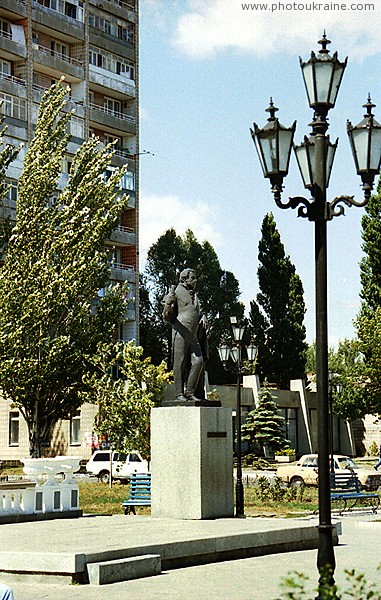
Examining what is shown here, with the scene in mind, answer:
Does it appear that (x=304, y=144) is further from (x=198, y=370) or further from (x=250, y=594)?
(x=198, y=370)

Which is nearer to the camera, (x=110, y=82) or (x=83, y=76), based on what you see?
(x=83, y=76)

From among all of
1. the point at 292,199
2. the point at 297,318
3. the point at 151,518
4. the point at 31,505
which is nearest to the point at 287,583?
the point at 292,199

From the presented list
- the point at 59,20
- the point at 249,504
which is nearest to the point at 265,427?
the point at 59,20

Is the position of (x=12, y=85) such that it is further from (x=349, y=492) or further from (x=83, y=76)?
(x=349, y=492)

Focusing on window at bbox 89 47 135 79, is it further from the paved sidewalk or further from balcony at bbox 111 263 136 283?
the paved sidewalk

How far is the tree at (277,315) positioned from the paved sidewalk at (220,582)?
51.0 m

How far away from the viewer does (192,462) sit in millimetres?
16234

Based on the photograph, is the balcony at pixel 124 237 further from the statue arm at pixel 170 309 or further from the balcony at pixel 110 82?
the statue arm at pixel 170 309

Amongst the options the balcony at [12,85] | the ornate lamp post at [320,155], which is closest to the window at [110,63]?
the balcony at [12,85]

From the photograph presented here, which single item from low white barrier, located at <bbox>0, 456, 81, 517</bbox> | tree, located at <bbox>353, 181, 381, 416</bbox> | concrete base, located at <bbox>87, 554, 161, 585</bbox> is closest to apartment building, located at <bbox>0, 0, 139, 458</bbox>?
tree, located at <bbox>353, 181, 381, 416</bbox>

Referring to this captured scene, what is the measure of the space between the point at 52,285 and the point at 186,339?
997 inches

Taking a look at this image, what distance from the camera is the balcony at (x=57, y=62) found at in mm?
55625

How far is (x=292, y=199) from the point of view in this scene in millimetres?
10164

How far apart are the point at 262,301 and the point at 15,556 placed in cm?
5703
